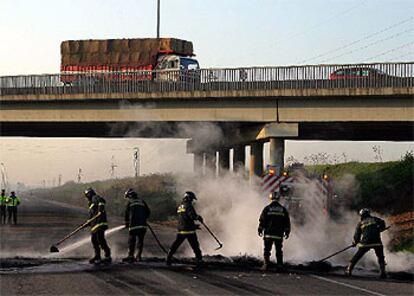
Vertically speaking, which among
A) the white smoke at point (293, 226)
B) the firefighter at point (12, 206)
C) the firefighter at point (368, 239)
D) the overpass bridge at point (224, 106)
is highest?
the overpass bridge at point (224, 106)

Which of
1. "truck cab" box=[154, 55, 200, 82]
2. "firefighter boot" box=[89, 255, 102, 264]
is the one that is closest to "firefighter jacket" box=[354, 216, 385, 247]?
"firefighter boot" box=[89, 255, 102, 264]

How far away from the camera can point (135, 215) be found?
17625 mm

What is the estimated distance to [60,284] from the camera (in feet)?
45.3

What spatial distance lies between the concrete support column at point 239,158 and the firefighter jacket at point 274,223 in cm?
2583

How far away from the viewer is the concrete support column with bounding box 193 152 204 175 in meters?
36.7

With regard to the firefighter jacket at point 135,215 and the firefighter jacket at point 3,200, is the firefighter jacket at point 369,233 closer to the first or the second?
the firefighter jacket at point 135,215

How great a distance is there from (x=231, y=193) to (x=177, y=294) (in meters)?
15.9


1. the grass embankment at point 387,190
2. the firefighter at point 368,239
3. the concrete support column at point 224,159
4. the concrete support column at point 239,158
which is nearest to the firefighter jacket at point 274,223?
the firefighter at point 368,239

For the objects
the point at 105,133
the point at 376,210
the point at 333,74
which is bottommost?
the point at 376,210

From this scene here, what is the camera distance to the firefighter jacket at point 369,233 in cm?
1636

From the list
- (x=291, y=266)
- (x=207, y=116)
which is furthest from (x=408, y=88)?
(x=291, y=266)

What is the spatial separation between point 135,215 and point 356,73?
709 inches

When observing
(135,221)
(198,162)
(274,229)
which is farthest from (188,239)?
(198,162)

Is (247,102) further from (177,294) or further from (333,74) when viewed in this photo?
(177,294)
